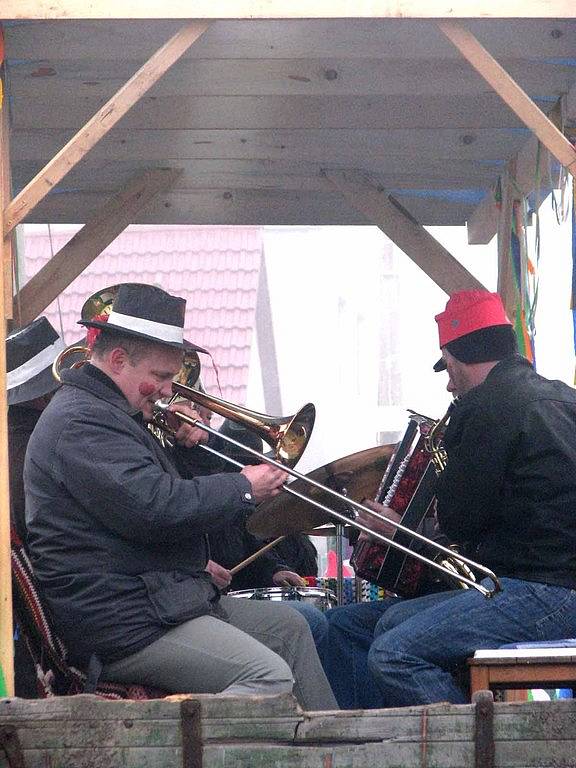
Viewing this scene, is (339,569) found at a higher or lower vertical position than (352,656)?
higher

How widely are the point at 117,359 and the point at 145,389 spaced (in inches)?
5.4

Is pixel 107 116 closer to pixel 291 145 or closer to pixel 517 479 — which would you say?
pixel 517 479

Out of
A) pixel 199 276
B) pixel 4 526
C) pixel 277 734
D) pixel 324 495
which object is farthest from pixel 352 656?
pixel 199 276

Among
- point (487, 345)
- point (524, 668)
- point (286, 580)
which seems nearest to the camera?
point (524, 668)

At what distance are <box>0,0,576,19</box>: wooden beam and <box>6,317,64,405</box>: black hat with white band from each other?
54.9 inches

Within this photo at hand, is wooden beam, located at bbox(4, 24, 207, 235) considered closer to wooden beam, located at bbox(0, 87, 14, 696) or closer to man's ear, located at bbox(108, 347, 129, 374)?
wooden beam, located at bbox(0, 87, 14, 696)

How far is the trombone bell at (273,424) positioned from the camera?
4.70 meters

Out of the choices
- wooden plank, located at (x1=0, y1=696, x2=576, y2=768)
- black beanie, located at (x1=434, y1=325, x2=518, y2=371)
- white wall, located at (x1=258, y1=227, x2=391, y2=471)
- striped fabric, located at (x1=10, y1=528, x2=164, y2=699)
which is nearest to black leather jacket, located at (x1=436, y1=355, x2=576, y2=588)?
black beanie, located at (x1=434, y1=325, x2=518, y2=371)

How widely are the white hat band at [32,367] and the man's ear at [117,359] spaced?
86 cm

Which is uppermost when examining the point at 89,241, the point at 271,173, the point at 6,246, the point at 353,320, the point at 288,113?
the point at 353,320

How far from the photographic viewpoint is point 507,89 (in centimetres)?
419

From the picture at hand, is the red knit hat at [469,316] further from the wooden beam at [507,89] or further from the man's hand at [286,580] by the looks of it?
the man's hand at [286,580]

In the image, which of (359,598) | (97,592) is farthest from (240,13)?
(359,598)

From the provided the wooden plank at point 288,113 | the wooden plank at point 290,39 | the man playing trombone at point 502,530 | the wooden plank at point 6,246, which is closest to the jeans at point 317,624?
the man playing trombone at point 502,530
